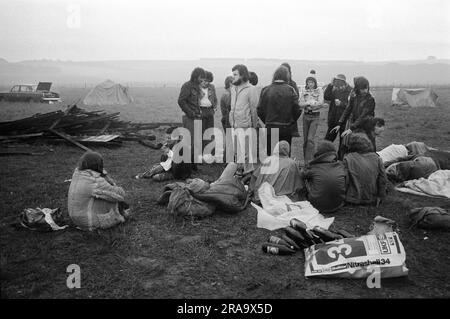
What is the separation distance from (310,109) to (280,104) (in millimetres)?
1185

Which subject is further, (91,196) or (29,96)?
(29,96)

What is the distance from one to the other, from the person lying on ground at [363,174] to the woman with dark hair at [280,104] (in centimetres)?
127

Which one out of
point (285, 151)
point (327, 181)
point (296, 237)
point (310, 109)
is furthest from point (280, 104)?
point (296, 237)

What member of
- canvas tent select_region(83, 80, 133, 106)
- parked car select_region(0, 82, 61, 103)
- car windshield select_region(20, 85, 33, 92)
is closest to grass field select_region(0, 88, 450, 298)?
canvas tent select_region(83, 80, 133, 106)

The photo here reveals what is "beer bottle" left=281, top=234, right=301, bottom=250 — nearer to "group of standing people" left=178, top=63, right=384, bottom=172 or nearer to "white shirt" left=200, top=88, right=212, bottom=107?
"group of standing people" left=178, top=63, right=384, bottom=172

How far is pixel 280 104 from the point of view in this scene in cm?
631

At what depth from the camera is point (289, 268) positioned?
3.78 metres

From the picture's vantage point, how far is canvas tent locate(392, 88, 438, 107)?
24000 mm

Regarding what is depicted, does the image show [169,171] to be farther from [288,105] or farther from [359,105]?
[359,105]

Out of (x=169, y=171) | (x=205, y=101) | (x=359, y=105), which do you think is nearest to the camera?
(x=359, y=105)

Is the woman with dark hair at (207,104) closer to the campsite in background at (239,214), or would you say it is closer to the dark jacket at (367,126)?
the campsite in background at (239,214)
